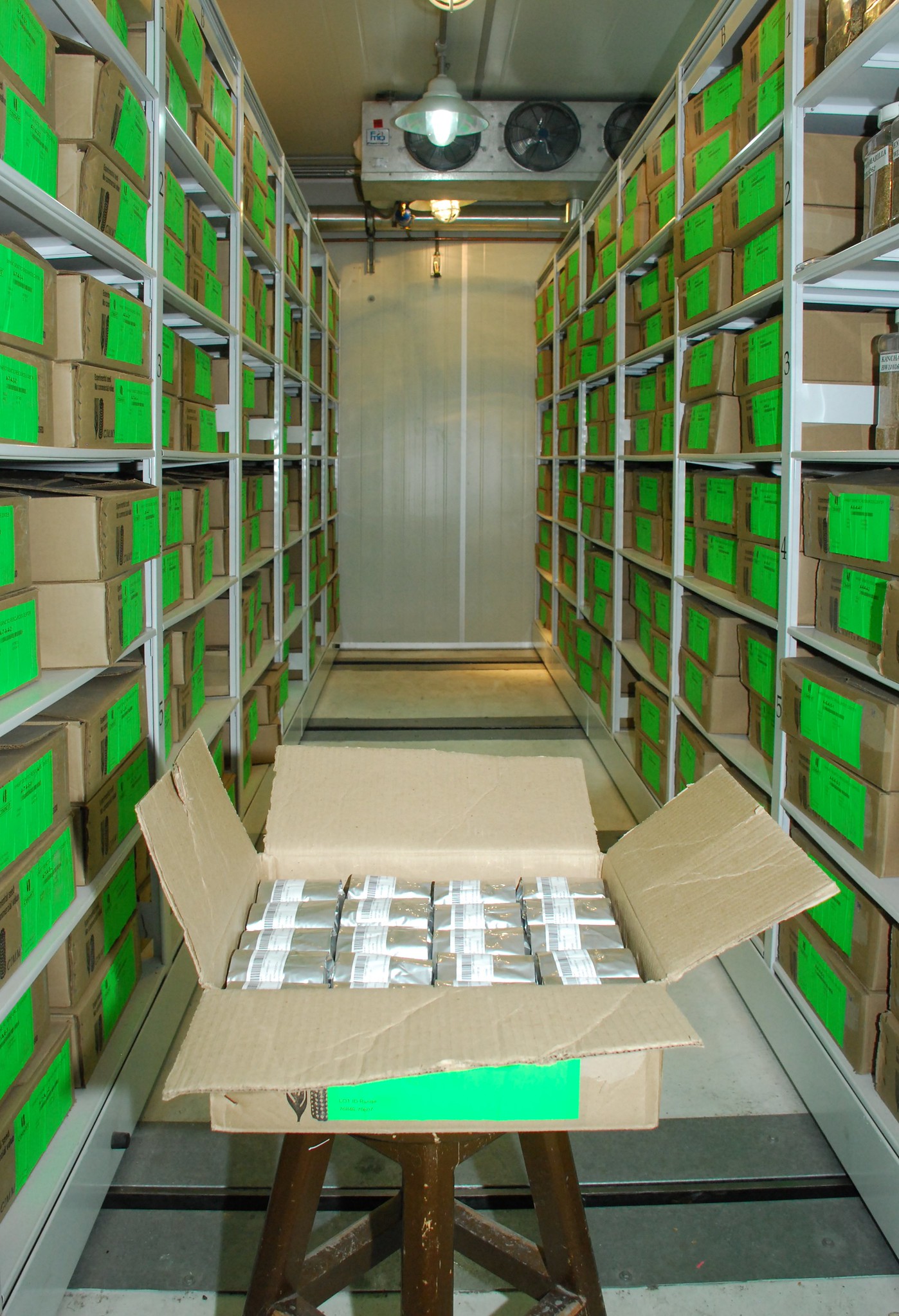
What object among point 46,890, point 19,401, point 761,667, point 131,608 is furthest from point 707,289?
point 46,890

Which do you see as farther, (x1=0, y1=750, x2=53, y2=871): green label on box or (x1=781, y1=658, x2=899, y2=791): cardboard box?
Answer: (x1=781, y1=658, x2=899, y2=791): cardboard box

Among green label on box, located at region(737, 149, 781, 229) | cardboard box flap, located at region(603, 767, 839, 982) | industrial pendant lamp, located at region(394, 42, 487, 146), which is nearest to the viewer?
cardboard box flap, located at region(603, 767, 839, 982)

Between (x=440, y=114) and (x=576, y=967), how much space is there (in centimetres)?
393

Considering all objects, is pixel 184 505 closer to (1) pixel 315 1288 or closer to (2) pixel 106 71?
(2) pixel 106 71

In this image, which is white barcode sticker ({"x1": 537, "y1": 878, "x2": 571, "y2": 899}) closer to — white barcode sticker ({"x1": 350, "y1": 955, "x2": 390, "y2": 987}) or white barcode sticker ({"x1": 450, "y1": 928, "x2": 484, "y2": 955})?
white barcode sticker ({"x1": 450, "y1": 928, "x2": 484, "y2": 955})

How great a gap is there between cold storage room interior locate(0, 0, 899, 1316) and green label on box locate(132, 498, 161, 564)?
2 cm

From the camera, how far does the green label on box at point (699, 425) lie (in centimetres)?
282

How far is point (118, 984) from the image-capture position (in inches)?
81.3

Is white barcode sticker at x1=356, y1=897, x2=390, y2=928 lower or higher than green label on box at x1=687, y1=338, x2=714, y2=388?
lower

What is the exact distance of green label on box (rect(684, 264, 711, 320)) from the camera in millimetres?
2793

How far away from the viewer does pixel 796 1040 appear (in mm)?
2121

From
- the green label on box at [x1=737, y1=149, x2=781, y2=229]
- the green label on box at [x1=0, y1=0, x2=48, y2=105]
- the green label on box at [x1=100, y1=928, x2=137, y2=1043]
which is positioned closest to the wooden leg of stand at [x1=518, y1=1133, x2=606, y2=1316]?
the green label on box at [x1=100, y1=928, x2=137, y2=1043]

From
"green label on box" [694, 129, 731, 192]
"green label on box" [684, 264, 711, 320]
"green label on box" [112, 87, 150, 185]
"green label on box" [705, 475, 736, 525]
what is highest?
"green label on box" [694, 129, 731, 192]

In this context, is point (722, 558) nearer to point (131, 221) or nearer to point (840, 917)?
point (840, 917)
